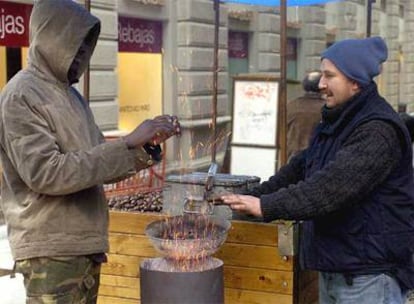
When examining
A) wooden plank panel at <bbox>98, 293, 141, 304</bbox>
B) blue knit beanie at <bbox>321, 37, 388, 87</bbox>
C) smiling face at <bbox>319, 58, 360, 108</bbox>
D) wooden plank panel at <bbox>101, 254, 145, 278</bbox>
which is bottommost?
wooden plank panel at <bbox>98, 293, 141, 304</bbox>

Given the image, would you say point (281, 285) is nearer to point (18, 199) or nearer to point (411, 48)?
point (18, 199)

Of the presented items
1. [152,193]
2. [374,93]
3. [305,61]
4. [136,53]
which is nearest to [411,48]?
[305,61]

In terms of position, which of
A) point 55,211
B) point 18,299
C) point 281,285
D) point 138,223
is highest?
point 55,211

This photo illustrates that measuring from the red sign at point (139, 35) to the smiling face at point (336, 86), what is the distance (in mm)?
9488

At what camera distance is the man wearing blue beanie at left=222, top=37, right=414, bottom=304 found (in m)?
2.62

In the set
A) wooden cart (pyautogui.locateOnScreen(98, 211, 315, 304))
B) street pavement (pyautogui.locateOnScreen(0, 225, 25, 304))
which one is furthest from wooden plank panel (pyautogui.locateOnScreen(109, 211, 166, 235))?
street pavement (pyautogui.locateOnScreen(0, 225, 25, 304))

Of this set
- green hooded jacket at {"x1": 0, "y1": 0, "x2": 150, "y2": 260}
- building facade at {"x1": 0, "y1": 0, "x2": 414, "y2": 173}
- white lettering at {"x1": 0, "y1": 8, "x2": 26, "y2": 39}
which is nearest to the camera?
green hooded jacket at {"x1": 0, "y1": 0, "x2": 150, "y2": 260}

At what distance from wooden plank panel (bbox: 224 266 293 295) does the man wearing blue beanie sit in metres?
1.10

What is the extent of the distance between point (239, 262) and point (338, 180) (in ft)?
4.98

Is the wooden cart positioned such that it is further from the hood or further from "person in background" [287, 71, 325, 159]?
"person in background" [287, 71, 325, 159]

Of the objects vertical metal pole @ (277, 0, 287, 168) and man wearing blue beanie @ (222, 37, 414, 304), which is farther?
vertical metal pole @ (277, 0, 287, 168)

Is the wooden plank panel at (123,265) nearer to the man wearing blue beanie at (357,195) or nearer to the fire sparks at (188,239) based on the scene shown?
the fire sparks at (188,239)

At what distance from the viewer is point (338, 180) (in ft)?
8.61

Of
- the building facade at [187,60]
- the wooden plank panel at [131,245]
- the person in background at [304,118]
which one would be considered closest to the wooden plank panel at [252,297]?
the wooden plank panel at [131,245]
